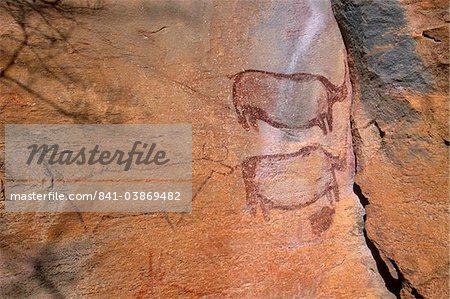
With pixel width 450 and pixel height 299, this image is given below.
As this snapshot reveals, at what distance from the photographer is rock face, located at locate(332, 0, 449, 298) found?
2537mm

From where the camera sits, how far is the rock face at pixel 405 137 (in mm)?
2537

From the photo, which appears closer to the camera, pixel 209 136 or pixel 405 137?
pixel 405 137

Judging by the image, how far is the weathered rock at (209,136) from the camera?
253cm

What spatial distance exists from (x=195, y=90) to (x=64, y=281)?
48.5 inches

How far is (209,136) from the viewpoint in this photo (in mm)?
2754

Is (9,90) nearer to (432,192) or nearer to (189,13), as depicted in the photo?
(189,13)

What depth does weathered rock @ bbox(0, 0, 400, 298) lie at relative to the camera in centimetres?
253

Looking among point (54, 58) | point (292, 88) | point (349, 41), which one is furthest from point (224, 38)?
point (54, 58)

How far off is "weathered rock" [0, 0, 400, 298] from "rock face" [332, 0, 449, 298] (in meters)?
0.14

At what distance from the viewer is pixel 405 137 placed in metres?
2.65

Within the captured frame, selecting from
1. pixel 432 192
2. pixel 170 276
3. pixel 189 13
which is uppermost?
pixel 189 13

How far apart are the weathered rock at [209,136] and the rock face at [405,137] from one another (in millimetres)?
142

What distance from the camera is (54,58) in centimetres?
271

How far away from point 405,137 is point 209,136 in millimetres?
1055
